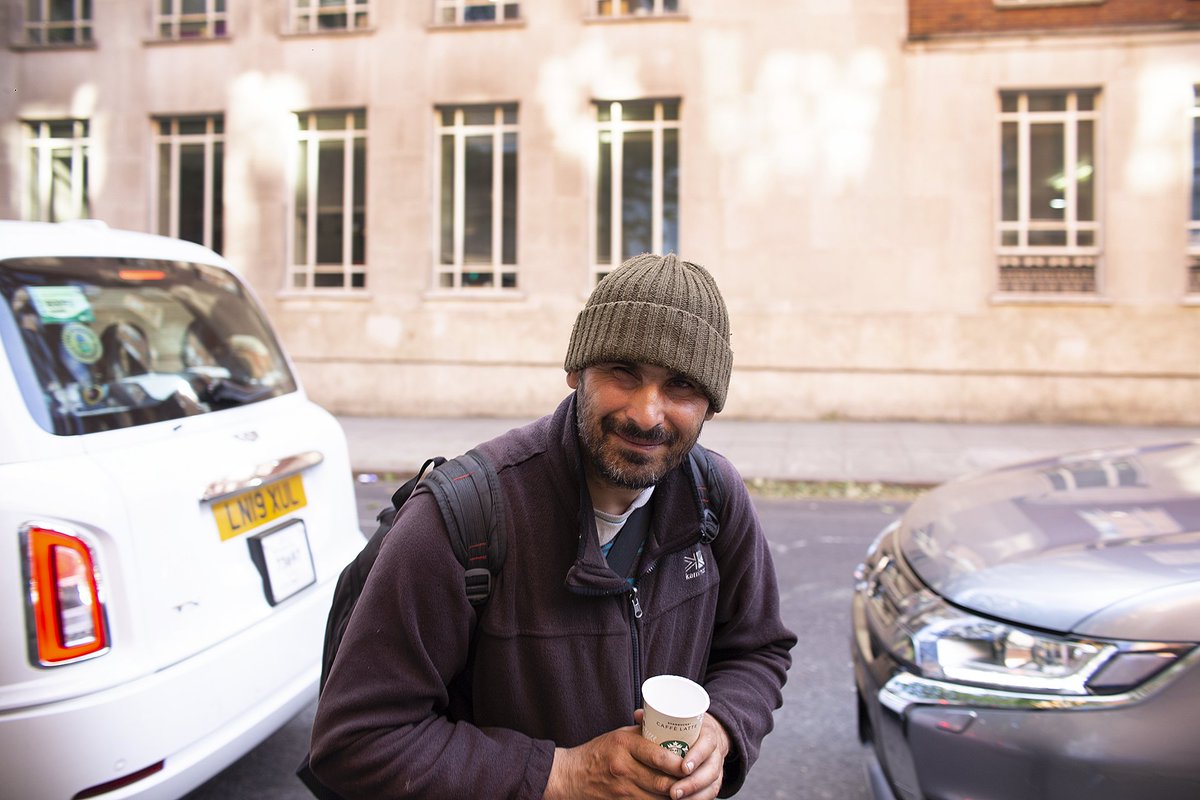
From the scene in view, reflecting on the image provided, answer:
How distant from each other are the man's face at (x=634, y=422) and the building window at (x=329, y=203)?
12626mm

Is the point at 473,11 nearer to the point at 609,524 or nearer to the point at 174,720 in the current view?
the point at 174,720

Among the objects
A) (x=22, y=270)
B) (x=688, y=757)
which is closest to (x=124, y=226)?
(x=22, y=270)

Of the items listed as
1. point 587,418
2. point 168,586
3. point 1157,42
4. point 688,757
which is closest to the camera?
point 688,757

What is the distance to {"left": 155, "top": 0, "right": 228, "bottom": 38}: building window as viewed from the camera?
13.8 metres

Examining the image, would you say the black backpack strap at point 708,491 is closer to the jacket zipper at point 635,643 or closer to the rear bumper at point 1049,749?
the jacket zipper at point 635,643

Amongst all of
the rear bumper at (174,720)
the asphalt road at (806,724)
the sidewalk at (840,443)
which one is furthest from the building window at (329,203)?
the rear bumper at (174,720)

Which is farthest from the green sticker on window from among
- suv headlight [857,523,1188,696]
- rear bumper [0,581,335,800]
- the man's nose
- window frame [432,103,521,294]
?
window frame [432,103,521,294]

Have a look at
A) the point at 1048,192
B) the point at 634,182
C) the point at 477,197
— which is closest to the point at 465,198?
the point at 477,197

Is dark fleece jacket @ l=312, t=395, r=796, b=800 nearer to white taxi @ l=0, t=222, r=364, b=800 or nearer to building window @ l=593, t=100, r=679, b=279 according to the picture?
white taxi @ l=0, t=222, r=364, b=800

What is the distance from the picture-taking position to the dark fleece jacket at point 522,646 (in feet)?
4.56

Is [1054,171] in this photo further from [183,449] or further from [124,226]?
[124,226]

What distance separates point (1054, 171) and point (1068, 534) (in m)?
11.4

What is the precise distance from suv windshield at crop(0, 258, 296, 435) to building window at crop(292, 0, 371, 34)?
11389 millimetres

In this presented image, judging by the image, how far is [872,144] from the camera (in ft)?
39.9
